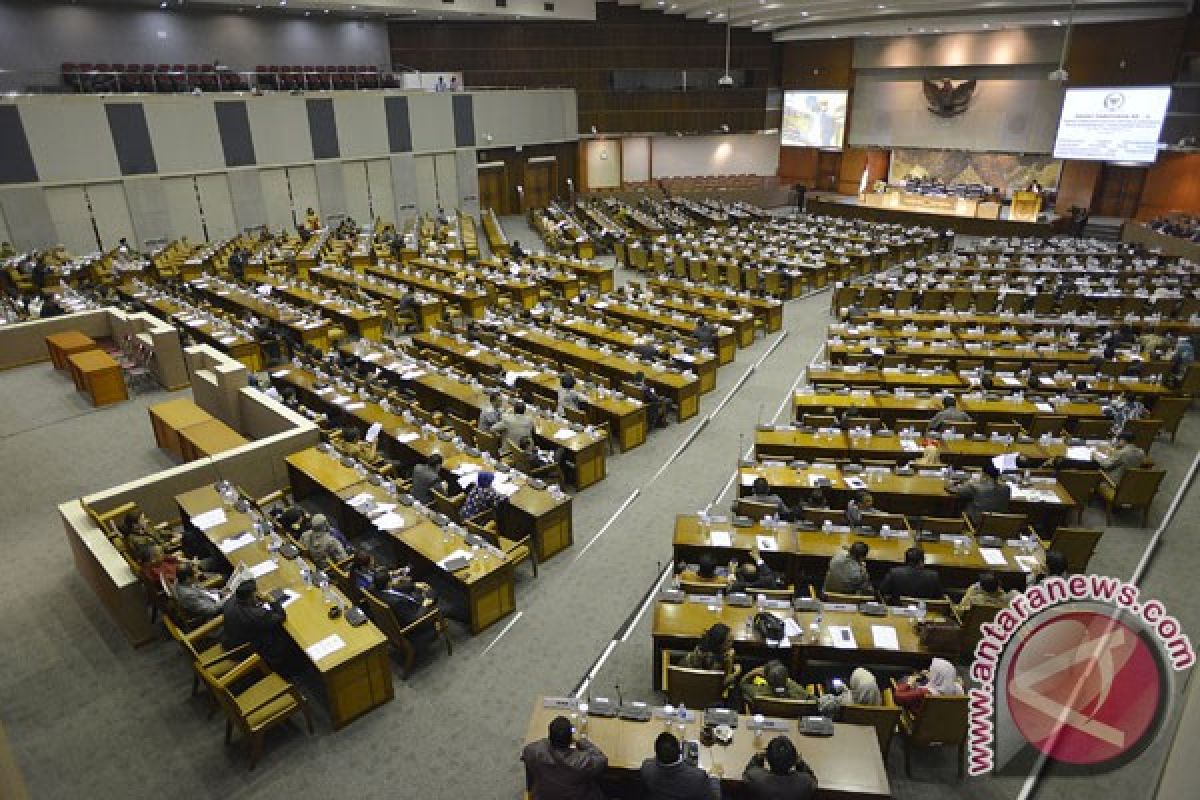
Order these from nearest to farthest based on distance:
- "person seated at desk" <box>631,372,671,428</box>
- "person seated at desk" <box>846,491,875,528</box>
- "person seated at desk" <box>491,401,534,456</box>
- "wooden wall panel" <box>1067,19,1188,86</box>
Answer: "person seated at desk" <box>846,491,875,528</box>
"person seated at desk" <box>491,401,534,456</box>
"person seated at desk" <box>631,372,671,428</box>
"wooden wall panel" <box>1067,19,1188,86</box>

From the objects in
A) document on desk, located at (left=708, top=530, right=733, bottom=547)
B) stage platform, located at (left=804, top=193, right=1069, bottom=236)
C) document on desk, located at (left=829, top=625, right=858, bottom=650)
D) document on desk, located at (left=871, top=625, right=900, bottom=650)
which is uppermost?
stage platform, located at (left=804, top=193, right=1069, bottom=236)

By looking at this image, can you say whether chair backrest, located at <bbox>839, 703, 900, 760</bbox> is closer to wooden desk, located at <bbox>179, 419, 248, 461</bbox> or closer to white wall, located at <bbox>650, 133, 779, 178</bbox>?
wooden desk, located at <bbox>179, 419, 248, 461</bbox>

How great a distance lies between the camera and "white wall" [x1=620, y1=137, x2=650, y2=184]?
36906mm

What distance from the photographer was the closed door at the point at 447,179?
31.1 metres

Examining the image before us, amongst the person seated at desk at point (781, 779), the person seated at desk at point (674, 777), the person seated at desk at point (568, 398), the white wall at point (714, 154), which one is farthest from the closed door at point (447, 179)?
the person seated at desk at point (781, 779)

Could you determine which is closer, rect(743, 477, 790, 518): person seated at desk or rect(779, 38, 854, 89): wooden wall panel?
rect(743, 477, 790, 518): person seated at desk

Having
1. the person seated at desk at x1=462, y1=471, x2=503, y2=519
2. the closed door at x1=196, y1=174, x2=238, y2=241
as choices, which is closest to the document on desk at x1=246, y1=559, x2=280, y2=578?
the person seated at desk at x1=462, y1=471, x2=503, y2=519

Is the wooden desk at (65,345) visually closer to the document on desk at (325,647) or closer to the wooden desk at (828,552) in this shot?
the document on desk at (325,647)

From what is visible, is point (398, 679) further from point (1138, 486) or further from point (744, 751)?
point (1138, 486)

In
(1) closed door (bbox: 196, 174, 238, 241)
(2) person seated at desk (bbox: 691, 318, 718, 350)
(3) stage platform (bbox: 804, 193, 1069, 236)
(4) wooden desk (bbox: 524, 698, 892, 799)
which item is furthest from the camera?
(3) stage platform (bbox: 804, 193, 1069, 236)

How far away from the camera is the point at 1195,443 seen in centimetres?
1163

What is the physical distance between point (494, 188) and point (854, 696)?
3143 centimetres

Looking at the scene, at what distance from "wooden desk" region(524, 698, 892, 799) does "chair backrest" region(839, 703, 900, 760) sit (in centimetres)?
16

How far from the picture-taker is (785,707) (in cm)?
571
